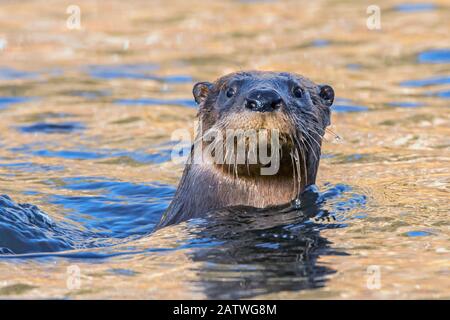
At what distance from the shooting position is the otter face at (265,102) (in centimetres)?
570

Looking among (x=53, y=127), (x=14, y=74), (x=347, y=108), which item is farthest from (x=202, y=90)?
(x=14, y=74)

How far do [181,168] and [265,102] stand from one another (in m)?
3.55

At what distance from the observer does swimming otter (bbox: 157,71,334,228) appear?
6.05 m

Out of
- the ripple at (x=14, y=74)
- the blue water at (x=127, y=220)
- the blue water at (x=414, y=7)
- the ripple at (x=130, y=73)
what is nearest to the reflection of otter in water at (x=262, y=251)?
the blue water at (x=127, y=220)

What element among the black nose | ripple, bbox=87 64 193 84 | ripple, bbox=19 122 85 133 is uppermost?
ripple, bbox=87 64 193 84

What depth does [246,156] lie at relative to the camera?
6.03m

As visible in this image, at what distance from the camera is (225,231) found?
614cm

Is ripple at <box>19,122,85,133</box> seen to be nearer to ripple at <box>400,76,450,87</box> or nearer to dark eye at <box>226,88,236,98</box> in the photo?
ripple at <box>400,76,450,87</box>

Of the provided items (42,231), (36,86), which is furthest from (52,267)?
(36,86)

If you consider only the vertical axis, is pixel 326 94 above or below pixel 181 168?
above

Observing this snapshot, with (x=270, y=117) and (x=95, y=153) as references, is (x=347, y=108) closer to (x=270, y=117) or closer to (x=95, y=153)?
(x=95, y=153)

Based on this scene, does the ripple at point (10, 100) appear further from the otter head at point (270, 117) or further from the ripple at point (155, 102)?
the otter head at point (270, 117)

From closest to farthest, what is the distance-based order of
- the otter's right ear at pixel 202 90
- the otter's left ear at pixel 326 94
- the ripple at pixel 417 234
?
the ripple at pixel 417 234 < the otter's right ear at pixel 202 90 < the otter's left ear at pixel 326 94

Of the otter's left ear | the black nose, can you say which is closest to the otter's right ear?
the otter's left ear
